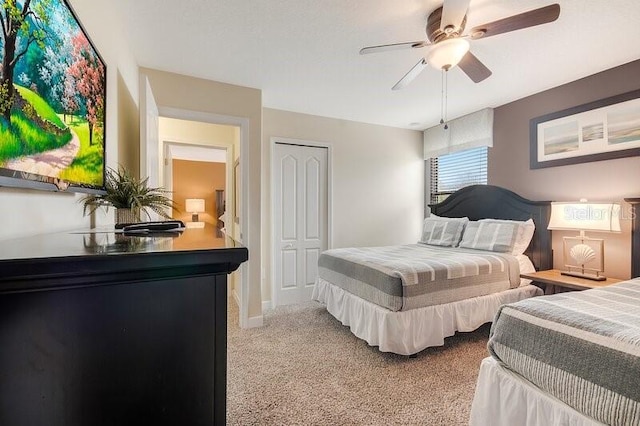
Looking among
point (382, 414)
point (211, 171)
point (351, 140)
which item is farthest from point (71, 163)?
point (211, 171)

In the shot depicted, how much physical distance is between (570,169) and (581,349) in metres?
2.51

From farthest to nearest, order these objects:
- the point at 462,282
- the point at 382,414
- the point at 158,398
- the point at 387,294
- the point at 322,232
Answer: the point at 322,232 → the point at 462,282 → the point at 387,294 → the point at 382,414 → the point at 158,398

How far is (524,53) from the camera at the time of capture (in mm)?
2367

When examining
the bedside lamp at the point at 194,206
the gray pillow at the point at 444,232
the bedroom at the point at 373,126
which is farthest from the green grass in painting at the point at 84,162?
the bedside lamp at the point at 194,206

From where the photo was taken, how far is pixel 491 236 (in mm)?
3127

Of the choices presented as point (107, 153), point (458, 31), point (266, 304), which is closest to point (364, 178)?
point (266, 304)

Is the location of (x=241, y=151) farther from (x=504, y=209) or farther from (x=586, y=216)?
(x=586, y=216)

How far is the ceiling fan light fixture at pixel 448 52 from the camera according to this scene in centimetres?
178

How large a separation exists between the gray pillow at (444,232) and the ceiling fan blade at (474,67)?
74.1 inches

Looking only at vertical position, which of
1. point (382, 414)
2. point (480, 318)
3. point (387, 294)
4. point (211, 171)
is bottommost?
point (382, 414)

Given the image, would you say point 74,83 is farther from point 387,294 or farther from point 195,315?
point 387,294

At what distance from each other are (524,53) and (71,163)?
3.09 m

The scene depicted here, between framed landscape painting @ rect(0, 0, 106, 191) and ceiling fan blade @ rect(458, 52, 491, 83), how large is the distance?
214 cm

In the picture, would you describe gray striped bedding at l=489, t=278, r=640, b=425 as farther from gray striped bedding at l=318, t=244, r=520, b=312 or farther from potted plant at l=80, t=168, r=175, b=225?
potted plant at l=80, t=168, r=175, b=225
